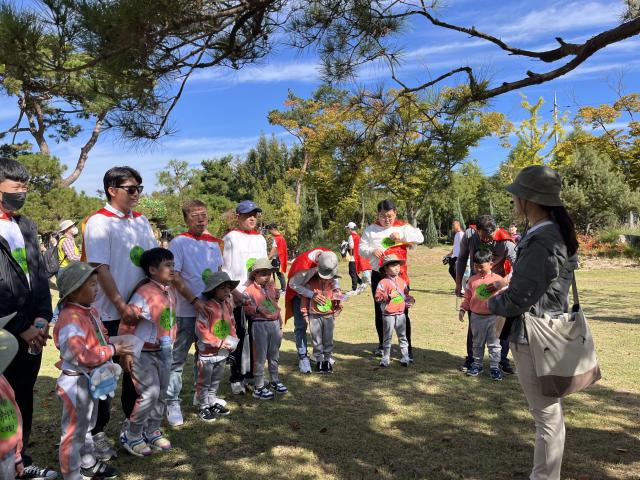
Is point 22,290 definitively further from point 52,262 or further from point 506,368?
point 52,262

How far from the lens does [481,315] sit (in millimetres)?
5250

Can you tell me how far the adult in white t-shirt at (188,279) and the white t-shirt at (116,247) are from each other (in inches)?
23.8

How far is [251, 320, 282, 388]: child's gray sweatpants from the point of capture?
4703 mm

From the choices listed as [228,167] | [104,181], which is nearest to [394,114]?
[104,181]

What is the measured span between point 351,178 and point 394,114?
642 mm

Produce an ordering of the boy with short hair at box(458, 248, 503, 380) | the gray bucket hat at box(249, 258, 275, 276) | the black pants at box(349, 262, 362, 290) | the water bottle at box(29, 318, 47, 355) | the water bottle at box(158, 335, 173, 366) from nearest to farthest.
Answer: the water bottle at box(29, 318, 47, 355) < the water bottle at box(158, 335, 173, 366) < the gray bucket hat at box(249, 258, 275, 276) < the boy with short hair at box(458, 248, 503, 380) < the black pants at box(349, 262, 362, 290)

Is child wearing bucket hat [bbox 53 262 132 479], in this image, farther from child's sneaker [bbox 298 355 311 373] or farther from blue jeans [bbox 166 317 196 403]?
child's sneaker [bbox 298 355 311 373]

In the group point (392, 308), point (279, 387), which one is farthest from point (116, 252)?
point (392, 308)

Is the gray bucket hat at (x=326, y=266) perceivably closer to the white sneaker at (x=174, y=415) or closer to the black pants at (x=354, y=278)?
the white sneaker at (x=174, y=415)

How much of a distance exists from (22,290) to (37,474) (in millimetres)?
1109

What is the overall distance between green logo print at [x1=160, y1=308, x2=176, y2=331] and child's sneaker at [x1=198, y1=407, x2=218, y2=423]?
1006 millimetres

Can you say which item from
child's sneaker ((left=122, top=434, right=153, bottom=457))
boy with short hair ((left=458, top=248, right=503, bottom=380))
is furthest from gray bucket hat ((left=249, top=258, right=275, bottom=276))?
boy with short hair ((left=458, top=248, right=503, bottom=380))

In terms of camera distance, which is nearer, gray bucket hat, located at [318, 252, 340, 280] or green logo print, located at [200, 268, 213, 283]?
green logo print, located at [200, 268, 213, 283]

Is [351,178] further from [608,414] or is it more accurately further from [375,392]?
[608,414]
